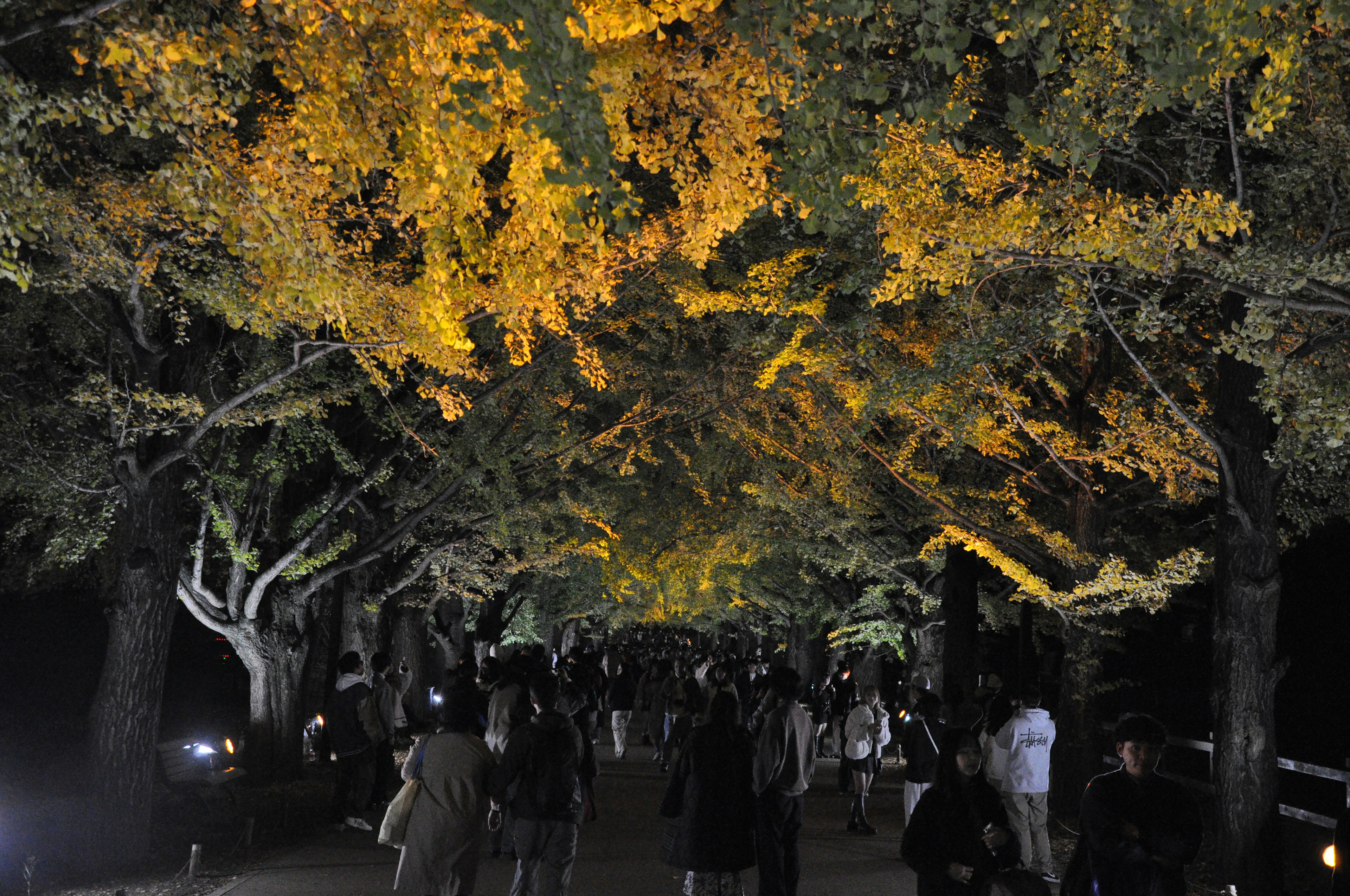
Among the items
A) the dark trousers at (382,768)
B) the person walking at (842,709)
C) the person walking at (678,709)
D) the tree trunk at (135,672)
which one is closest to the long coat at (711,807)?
the person walking at (678,709)

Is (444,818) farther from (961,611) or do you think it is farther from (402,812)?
(961,611)

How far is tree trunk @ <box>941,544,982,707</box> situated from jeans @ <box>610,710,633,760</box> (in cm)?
678

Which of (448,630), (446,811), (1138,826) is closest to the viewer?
(1138,826)

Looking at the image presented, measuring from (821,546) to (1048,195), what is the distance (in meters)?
14.0

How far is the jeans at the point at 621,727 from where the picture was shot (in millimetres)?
20969

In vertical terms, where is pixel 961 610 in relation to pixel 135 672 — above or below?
above

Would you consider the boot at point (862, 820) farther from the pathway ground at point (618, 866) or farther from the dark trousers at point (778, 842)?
the dark trousers at point (778, 842)

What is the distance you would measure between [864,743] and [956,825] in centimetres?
872

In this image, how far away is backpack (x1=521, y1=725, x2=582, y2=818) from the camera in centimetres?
723

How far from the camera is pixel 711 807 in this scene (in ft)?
23.1

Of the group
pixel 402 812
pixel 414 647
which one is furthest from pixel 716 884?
pixel 414 647

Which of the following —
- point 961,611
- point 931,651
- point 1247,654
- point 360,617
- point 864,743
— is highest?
point 961,611

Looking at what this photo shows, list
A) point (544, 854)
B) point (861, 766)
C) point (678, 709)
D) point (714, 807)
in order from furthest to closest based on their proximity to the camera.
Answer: point (678, 709) → point (861, 766) → point (544, 854) → point (714, 807)

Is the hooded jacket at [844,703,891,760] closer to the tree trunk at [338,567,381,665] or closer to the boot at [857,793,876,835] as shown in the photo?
the boot at [857,793,876,835]
